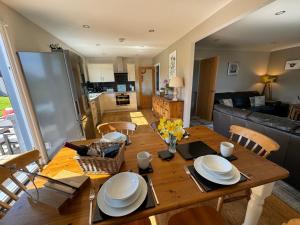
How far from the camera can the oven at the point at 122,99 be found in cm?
583

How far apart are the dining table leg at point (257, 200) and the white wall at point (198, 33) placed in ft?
5.70

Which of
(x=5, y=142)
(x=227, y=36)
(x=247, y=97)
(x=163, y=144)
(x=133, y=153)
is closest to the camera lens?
(x=133, y=153)

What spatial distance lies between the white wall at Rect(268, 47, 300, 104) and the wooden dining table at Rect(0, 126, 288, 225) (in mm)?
5426

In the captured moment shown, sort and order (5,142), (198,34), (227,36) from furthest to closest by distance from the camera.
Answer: (227,36) < (198,34) < (5,142)

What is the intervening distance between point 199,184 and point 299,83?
601 cm

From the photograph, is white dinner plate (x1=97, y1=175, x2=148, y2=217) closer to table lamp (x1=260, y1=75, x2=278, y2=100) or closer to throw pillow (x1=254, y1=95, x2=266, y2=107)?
throw pillow (x1=254, y1=95, x2=266, y2=107)

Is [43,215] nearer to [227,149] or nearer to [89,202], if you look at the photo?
[89,202]

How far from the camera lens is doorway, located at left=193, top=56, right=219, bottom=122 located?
3.96 meters

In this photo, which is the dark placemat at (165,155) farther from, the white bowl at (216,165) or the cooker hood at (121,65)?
the cooker hood at (121,65)

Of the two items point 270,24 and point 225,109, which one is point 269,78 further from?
point 225,109

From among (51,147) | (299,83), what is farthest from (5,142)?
(299,83)

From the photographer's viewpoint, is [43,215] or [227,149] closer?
[43,215]

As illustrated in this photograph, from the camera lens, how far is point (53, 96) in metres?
2.06

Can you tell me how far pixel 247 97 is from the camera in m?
4.77
